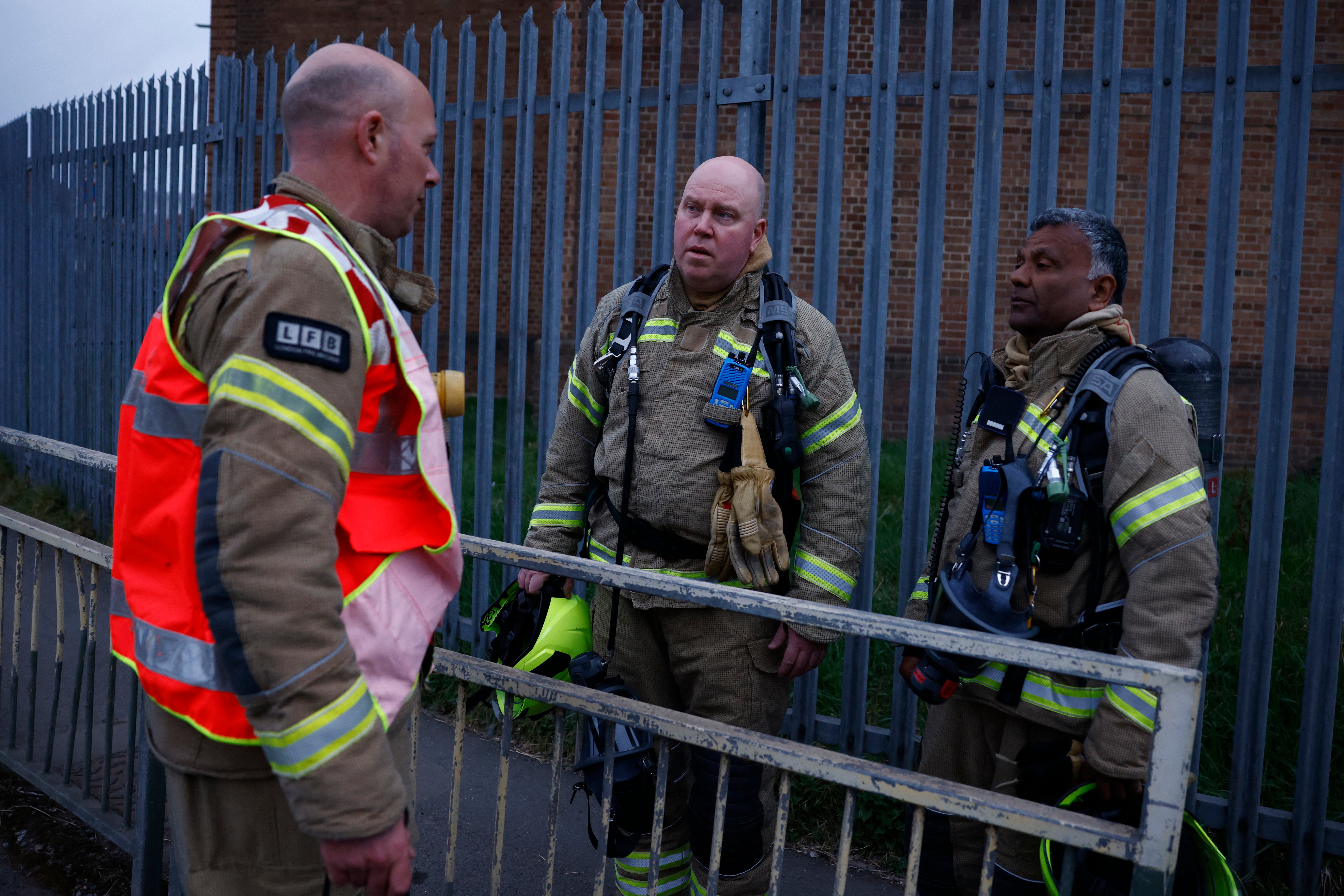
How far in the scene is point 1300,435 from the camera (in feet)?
Answer: 25.2

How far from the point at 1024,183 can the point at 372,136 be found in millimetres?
7271

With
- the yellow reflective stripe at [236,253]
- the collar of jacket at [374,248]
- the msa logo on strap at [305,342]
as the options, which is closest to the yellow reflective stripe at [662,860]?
the collar of jacket at [374,248]

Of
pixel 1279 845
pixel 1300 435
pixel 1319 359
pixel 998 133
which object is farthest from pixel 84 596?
pixel 1319 359

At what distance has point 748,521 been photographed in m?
2.53

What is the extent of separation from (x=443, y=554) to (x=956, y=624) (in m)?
1.36

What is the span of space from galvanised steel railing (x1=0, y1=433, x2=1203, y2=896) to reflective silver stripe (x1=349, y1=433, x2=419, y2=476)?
0.51 m

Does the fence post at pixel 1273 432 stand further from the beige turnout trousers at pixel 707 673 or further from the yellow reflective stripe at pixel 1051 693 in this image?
the beige turnout trousers at pixel 707 673

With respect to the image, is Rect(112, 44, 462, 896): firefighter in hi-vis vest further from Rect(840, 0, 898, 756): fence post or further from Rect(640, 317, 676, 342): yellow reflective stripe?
Rect(840, 0, 898, 756): fence post

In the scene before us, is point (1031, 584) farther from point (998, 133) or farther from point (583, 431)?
point (998, 133)

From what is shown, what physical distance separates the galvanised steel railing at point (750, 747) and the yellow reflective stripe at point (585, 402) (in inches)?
24.7

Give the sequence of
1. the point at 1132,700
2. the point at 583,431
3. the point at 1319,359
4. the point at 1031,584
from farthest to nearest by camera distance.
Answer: the point at 1319,359 → the point at 583,431 → the point at 1031,584 → the point at 1132,700

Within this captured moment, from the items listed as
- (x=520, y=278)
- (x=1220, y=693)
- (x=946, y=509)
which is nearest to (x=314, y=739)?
(x=946, y=509)

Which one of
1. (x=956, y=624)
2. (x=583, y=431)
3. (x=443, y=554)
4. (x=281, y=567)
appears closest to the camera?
(x=281, y=567)

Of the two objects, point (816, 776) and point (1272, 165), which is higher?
point (1272, 165)
